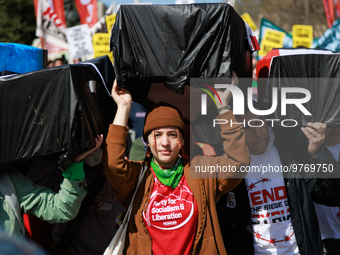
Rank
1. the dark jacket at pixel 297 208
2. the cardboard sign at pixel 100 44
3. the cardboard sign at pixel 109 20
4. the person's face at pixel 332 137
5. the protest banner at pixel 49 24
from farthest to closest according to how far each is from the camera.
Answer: the protest banner at pixel 49 24
the cardboard sign at pixel 109 20
the cardboard sign at pixel 100 44
the person's face at pixel 332 137
the dark jacket at pixel 297 208

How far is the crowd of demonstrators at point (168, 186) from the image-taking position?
211 centimetres

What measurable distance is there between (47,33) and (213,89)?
523 cm

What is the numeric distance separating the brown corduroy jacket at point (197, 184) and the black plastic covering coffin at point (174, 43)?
1.11ft

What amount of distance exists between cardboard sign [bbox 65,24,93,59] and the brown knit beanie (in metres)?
4.20

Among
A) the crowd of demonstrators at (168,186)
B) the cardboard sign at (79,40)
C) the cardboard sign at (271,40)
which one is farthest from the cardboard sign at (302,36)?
the crowd of demonstrators at (168,186)

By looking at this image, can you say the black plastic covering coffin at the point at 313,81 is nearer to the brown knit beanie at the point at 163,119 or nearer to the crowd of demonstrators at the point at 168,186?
the crowd of demonstrators at the point at 168,186

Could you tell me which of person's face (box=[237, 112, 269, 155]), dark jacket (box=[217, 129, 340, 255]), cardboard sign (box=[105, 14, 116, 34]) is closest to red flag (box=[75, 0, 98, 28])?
cardboard sign (box=[105, 14, 116, 34])

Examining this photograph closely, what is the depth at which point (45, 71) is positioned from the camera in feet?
6.98

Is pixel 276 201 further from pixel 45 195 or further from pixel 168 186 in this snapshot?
pixel 45 195

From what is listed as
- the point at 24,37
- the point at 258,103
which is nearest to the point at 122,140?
the point at 258,103

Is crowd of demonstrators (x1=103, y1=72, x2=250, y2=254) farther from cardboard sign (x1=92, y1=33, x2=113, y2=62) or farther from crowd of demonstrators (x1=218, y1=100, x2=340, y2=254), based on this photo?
cardboard sign (x1=92, y1=33, x2=113, y2=62)

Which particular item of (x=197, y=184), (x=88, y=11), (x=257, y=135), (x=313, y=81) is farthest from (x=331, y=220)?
(x=88, y=11)

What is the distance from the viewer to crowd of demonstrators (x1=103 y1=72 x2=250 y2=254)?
83.1 inches

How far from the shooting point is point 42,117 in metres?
2.07
